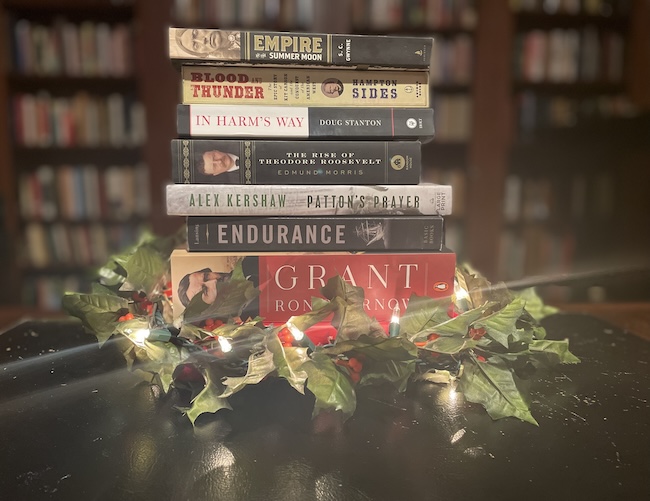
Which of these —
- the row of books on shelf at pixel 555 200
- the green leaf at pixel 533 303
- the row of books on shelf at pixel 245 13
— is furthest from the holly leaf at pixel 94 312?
the row of books on shelf at pixel 555 200

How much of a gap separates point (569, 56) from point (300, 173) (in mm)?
1880

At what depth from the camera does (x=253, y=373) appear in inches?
20.4

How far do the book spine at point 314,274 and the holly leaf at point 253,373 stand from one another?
4.5 inches

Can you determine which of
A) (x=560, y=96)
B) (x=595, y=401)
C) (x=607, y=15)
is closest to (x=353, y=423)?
(x=595, y=401)

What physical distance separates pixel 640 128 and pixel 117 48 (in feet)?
6.14

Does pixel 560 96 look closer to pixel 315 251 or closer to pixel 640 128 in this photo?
pixel 640 128

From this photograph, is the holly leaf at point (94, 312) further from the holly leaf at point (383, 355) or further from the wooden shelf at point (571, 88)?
the wooden shelf at point (571, 88)

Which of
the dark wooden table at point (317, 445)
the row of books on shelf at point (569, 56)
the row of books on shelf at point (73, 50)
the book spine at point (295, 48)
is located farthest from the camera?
the row of books on shelf at point (569, 56)

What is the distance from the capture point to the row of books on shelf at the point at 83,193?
2.05 m

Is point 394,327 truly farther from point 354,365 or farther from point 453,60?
point 453,60

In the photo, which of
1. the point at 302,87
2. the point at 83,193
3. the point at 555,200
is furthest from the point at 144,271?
the point at 555,200

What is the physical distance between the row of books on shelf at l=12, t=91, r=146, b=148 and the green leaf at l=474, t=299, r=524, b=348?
69.6 inches

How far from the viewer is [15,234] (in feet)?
6.79

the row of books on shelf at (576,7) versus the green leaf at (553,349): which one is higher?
the row of books on shelf at (576,7)
